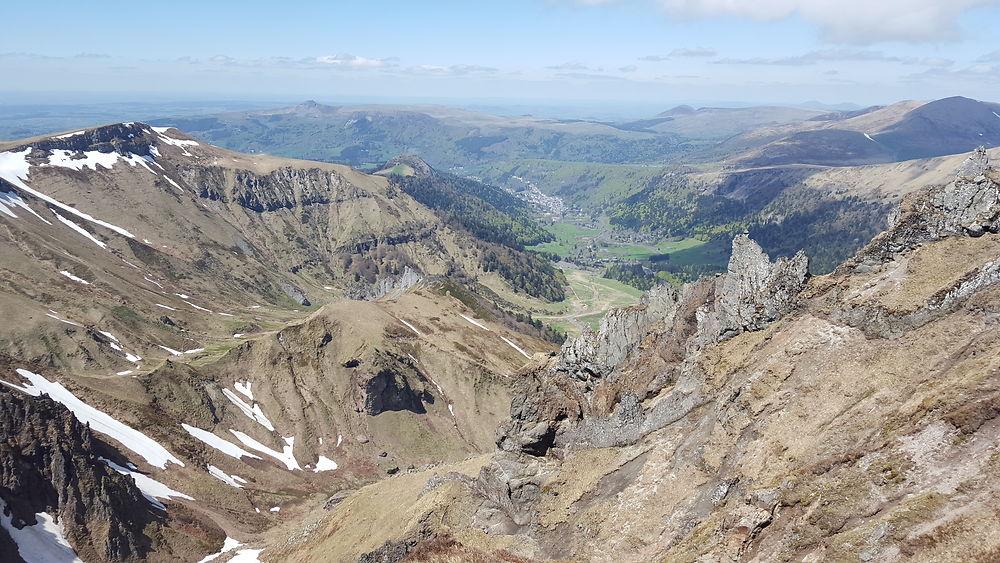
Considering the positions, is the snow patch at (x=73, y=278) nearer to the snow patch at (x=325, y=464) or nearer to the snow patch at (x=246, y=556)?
the snow patch at (x=325, y=464)

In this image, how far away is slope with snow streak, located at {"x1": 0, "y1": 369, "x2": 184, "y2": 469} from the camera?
10156 cm

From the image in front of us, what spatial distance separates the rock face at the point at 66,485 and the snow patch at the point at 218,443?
29.7m

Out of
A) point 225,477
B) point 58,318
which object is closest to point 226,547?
point 225,477

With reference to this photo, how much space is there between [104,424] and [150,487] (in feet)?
63.1

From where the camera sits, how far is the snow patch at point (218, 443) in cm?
11719

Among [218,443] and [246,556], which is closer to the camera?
[246,556]

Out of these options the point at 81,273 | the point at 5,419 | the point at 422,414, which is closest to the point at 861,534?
the point at 5,419

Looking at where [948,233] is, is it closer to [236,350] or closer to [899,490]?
[899,490]

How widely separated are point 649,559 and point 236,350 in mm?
136486

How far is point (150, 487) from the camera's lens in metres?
94.8

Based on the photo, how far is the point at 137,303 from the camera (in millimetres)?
180625

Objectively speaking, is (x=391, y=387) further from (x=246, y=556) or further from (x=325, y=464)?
(x=246, y=556)

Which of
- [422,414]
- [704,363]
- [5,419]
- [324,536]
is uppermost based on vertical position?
[704,363]

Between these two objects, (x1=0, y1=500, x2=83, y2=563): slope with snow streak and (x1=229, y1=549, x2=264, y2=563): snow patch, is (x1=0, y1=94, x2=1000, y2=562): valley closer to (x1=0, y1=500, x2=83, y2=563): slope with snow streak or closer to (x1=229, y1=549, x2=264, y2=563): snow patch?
(x1=0, y1=500, x2=83, y2=563): slope with snow streak
